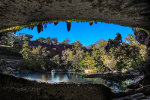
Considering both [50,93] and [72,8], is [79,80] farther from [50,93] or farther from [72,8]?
[72,8]

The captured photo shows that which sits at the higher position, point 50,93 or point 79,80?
point 50,93

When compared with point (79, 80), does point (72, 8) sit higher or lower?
higher

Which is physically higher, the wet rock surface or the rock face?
the rock face

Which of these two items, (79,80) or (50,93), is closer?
(50,93)

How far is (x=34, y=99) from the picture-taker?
1.52 m

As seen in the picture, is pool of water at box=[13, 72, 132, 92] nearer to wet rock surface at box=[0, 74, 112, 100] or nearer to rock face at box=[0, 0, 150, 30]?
wet rock surface at box=[0, 74, 112, 100]

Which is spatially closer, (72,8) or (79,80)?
(72,8)

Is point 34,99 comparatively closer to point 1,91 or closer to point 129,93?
point 1,91

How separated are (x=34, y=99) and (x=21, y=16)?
56.1 inches

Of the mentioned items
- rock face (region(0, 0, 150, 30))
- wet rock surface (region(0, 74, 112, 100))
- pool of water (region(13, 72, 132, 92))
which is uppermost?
rock face (region(0, 0, 150, 30))

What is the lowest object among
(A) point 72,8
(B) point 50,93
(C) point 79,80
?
(C) point 79,80

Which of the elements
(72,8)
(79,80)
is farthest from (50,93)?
(79,80)

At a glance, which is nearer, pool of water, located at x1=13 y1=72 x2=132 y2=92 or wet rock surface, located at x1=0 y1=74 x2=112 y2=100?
wet rock surface, located at x1=0 y1=74 x2=112 y2=100

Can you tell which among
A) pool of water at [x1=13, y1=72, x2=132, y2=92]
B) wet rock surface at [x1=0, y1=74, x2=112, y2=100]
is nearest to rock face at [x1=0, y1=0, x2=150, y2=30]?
A: wet rock surface at [x1=0, y1=74, x2=112, y2=100]
